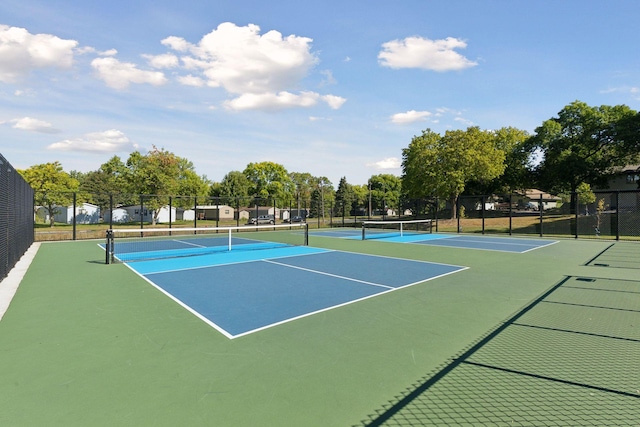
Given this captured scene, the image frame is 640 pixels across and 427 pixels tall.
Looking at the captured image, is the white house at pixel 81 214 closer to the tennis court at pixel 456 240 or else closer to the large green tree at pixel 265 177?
the large green tree at pixel 265 177

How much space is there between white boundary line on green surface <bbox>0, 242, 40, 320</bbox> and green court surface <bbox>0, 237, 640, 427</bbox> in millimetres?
250

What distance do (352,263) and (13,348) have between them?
29.7ft

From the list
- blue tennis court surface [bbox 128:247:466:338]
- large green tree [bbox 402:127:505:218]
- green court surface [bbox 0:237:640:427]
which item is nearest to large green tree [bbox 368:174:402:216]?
large green tree [bbox 402:127:505:218]

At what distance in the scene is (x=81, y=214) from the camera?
48938 mm

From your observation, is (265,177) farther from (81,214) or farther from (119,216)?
(81,214)

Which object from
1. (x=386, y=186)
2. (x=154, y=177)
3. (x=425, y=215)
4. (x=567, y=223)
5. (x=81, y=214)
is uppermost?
Answer: (x=386, y=186)

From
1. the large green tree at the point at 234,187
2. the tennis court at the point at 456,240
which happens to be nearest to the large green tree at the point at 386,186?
the large green tree at the point at 234,187

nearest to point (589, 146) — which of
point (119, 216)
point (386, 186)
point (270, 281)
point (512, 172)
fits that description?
point (512, 172)

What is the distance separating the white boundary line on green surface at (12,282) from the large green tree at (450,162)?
33152 mm

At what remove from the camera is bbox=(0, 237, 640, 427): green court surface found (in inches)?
128

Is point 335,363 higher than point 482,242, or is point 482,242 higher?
point 335,363

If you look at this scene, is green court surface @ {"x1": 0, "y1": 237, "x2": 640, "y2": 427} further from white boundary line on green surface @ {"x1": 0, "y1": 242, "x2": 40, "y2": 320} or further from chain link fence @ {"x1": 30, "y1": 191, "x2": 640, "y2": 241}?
chain link fence @ {"x1": 30, "y1": 191, "x2": 640, "y2": 241}

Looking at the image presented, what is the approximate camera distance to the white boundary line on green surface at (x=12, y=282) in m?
6.97

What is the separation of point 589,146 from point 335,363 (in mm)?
49095
